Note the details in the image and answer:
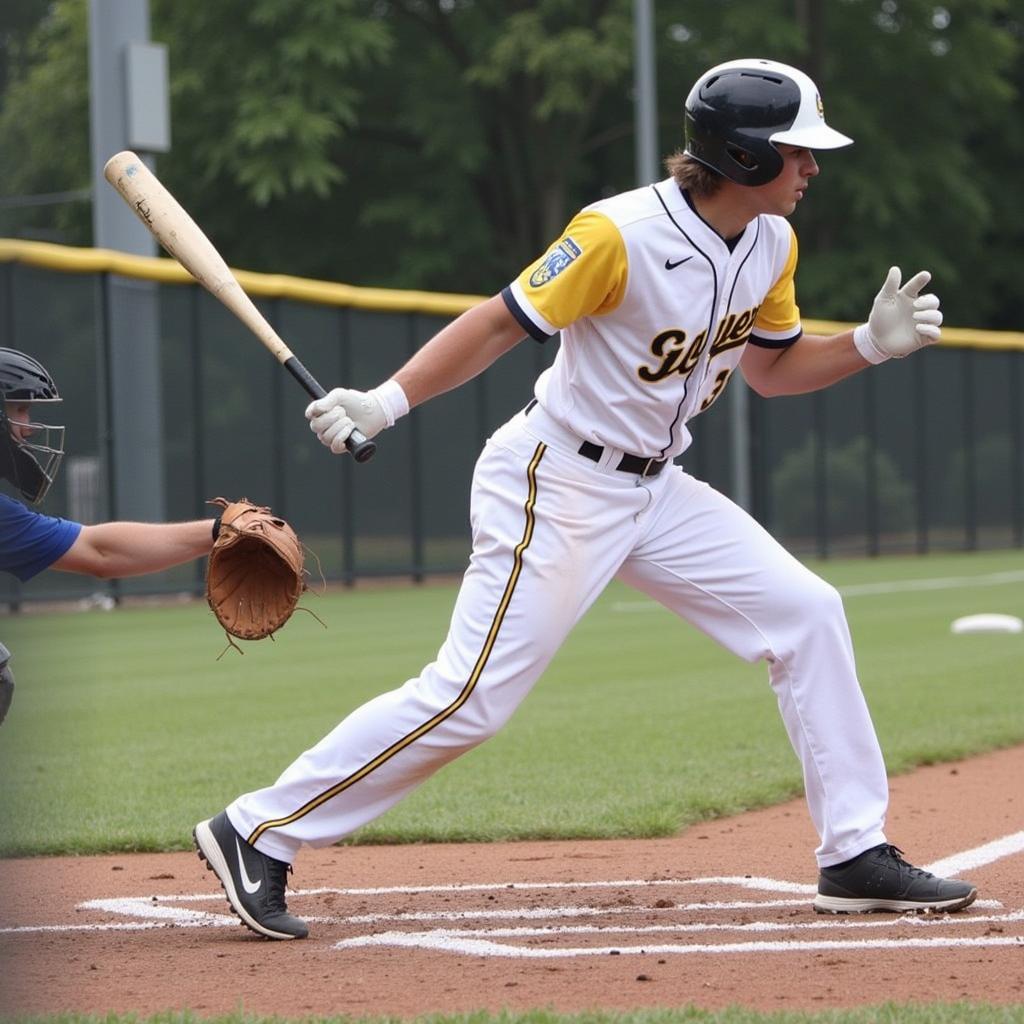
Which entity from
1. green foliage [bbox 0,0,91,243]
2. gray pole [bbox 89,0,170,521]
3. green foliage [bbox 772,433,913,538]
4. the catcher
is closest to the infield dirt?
the catcher

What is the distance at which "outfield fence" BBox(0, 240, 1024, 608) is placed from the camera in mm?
16484

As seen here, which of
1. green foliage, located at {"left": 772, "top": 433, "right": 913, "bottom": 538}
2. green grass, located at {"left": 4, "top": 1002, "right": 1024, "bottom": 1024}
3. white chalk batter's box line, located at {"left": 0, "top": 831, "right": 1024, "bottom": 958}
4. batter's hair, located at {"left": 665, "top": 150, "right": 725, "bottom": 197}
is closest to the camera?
green grass, located at {"left": 4, "top": 1002, "right": 1024, "bottom": 1024}

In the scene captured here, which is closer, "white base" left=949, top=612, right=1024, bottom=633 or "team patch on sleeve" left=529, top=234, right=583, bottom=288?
"team patch on sleeve" left=529, top=234, right=583, bottom=288

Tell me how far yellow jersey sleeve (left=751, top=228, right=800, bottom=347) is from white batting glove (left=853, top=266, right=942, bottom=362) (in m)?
0.18

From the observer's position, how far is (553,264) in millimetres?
4371

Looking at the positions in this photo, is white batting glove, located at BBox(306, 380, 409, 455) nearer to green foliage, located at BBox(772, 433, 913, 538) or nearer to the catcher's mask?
the catcher's mask

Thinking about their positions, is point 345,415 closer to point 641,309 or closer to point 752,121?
point 641,309

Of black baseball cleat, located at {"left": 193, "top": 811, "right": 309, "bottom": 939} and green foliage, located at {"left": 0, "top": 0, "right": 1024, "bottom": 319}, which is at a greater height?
green foliage, located at {"left": 0, "top": 0, "right": 1024, "bottom": 319}

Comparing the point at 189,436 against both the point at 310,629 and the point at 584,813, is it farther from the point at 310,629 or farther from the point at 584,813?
the point at 584,813

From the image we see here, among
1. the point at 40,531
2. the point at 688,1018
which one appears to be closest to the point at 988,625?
the point at 40,531

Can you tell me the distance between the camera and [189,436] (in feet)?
58.7

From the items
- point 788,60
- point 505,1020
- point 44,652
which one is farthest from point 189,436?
point 788,60

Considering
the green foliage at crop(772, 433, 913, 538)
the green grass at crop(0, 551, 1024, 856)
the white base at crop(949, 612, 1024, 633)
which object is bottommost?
the green foliage at crop(772, 433, 913, 538)

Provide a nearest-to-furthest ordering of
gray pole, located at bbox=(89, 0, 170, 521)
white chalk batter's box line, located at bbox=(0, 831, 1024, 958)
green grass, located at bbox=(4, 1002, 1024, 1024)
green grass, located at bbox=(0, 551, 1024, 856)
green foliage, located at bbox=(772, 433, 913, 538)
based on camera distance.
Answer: green grass, located at bbox=(4, 1002, 1024, 1024) → white chalk batter's box line, located at bbox=(0, 831, 1024, 958) → green grass, located at bbox=(0, 551, 1024, 856) → gray pole, located at bbox=(89, 0, 170, 521) → green foliage, located at bbox=(772, 433, 913, 538)
